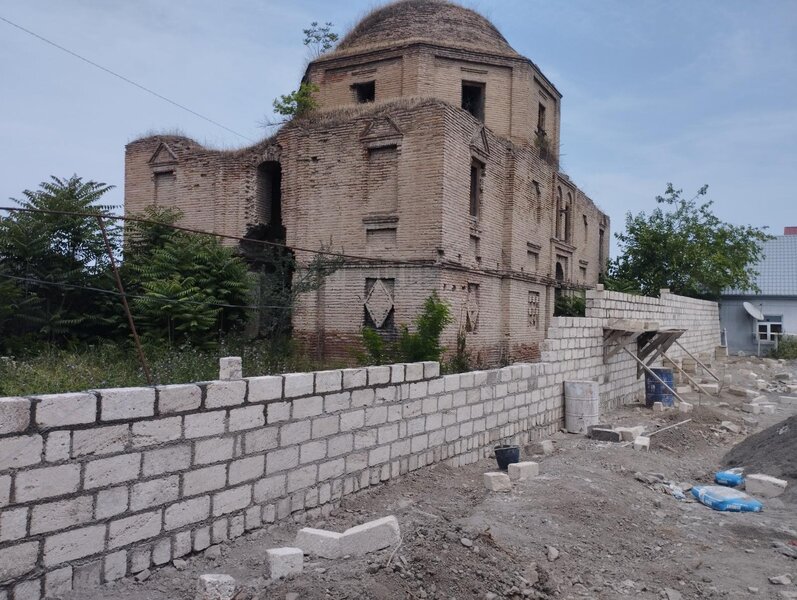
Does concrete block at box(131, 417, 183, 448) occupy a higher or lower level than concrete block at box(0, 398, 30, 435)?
lower

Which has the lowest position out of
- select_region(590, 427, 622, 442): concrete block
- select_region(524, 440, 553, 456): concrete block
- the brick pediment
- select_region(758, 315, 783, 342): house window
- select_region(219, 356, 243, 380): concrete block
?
select_region(524, 440, 553, 456): concrete block

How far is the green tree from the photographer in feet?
38.4

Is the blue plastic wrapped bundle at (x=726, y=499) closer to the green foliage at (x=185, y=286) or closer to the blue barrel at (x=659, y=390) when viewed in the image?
the blue barrel at (x=659, y=390)

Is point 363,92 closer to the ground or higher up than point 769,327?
higher up

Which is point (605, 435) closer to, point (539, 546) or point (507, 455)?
point (507, 455)

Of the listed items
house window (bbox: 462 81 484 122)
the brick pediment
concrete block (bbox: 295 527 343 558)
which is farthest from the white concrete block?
house window (bbox: 462 81 484 122)

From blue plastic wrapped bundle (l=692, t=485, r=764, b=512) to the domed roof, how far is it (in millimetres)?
16608

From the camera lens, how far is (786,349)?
108 ft

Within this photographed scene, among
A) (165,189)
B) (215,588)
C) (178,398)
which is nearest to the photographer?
(215,588)

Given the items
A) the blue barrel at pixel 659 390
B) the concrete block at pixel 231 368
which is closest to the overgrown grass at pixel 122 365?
the concrete block at pixel 231 368

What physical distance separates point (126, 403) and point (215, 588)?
1.35m

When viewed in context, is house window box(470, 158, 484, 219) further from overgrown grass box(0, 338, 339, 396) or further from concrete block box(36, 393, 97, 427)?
concrete block box(36, 393, 97, 427)

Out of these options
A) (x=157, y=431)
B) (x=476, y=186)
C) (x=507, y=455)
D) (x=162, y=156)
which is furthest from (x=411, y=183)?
(x=157, y=431)

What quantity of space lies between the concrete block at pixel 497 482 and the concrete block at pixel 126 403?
162 inches
